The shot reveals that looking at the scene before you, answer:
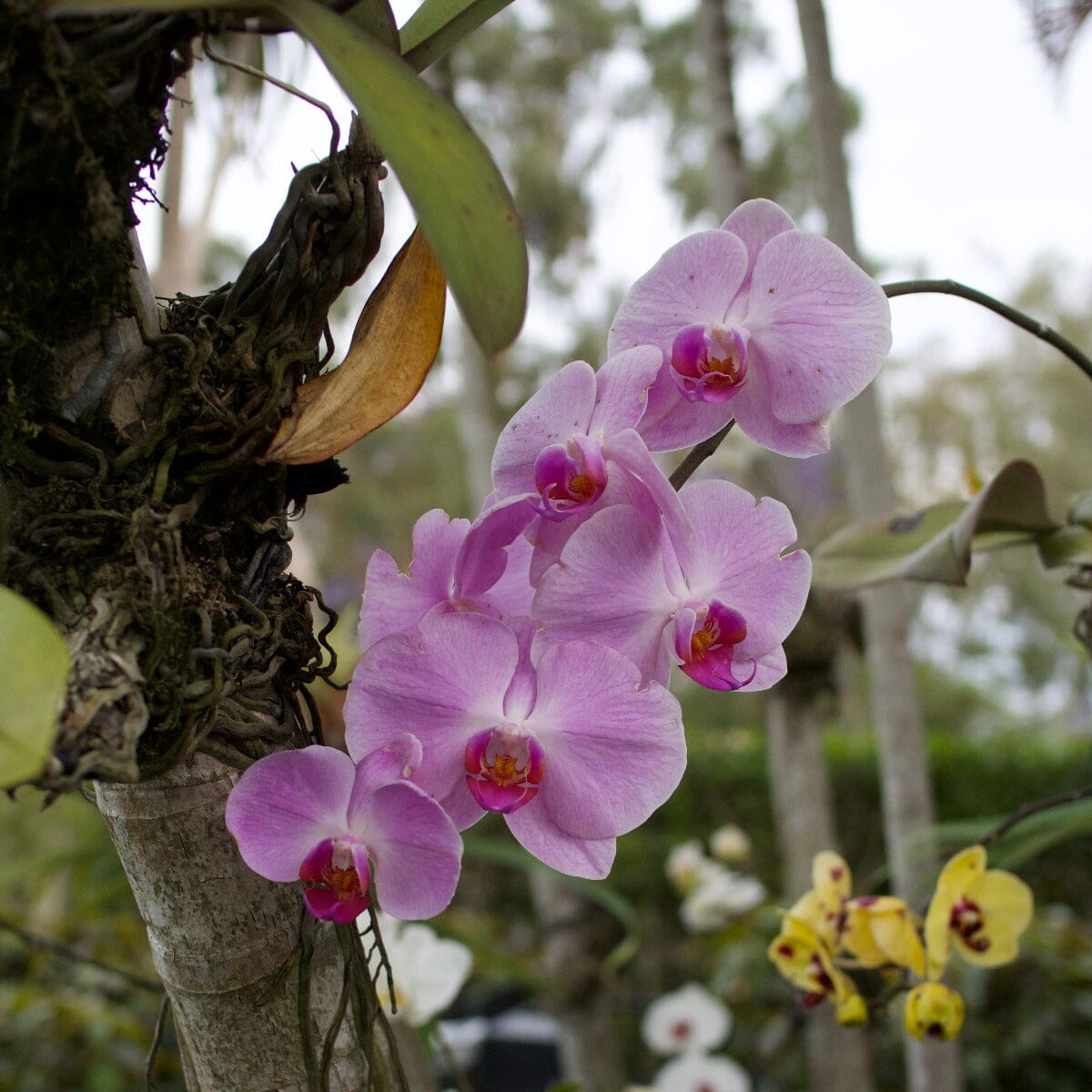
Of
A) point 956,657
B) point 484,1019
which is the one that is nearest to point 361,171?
point 484,1019

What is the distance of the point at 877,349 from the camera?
1.10 ft

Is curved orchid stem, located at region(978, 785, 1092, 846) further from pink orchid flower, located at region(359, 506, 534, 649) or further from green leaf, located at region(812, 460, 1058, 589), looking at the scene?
pink orchid flower, located at region(359, 506, 534, 649)

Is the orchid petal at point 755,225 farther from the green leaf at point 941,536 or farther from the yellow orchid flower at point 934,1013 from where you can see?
the yellow orchid flower at point 934,1013

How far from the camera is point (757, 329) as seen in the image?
13.9 inches

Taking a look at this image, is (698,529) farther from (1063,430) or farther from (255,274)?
(1063,430)

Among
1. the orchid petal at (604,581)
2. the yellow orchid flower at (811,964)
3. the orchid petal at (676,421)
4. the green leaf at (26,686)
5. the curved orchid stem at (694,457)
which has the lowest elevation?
the yellow orchid flower at (811,964)

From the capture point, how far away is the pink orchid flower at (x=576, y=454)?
302mm

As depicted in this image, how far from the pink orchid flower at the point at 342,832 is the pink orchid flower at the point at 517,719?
12mm

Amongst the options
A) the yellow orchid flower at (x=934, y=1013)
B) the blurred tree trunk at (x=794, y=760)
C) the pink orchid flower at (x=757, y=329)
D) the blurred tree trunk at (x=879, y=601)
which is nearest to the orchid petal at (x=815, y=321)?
the pink orchid flower at (x=757, y=329)

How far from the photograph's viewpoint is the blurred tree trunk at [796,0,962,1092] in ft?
2.86

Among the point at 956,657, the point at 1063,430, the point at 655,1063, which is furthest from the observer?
the point at 1063,430

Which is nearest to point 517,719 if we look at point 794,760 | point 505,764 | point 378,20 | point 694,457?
point 505,764

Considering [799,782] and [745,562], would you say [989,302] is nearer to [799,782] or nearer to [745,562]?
[745,562]

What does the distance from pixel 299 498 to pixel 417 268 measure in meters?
0.09
